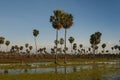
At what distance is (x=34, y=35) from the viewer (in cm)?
16738

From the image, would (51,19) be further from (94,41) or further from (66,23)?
(94,41)

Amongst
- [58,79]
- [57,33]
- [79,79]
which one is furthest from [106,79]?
[57,33]

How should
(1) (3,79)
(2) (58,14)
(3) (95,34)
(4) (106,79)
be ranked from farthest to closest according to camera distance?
1. (3) (95,34)
2. (2) (58,14)
3. (4) (106,79)
4. (1) (3,79)

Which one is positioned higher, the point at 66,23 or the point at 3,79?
the point at 66,23

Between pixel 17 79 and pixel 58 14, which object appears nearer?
pixel 17 79

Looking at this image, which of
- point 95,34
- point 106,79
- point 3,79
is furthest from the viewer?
point 95,34

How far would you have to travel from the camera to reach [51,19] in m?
113

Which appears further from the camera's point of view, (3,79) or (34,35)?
(34,35)

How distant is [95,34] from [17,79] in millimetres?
128318

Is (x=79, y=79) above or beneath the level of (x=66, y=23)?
beneath

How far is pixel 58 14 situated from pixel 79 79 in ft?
233

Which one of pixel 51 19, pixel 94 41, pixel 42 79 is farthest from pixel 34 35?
pixel 42 79

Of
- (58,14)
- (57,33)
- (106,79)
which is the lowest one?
(106,79)

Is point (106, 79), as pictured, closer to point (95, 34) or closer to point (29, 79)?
point (29, 79)
